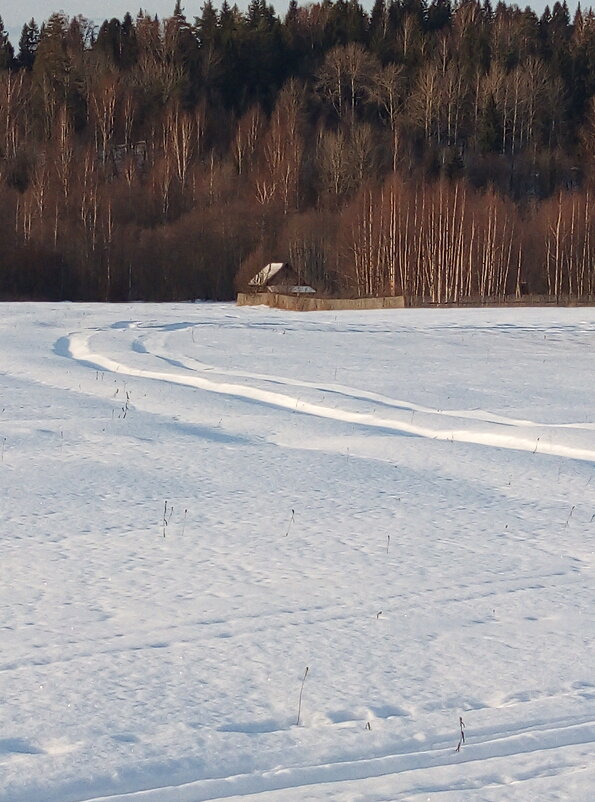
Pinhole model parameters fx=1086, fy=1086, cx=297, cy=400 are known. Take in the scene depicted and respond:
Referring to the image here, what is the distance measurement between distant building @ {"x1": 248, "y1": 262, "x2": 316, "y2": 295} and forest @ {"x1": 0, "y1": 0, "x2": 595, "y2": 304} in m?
1.67

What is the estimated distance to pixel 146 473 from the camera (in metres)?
8.15

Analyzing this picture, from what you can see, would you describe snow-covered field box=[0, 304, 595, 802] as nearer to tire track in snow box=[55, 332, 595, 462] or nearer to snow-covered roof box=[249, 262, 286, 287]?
tire track in snow box=[55, 332, 595, 462]

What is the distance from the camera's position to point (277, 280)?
54.2 metres

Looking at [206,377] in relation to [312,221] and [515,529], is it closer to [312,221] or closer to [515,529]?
[515,529]

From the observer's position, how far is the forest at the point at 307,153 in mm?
54406

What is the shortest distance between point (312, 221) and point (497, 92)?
25.2 metres

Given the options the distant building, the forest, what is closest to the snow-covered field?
the forest

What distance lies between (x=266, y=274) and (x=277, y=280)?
24.6 inches

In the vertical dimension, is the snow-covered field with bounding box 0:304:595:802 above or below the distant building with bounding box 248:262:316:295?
below

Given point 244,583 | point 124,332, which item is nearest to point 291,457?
point 244,583

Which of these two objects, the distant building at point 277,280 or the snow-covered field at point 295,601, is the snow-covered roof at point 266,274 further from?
the snow-covered field at point 295,601

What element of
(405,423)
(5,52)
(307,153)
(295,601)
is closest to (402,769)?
(295,601)

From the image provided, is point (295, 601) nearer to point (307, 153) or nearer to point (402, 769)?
point (402, 769)

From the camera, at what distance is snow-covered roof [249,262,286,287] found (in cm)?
5356
